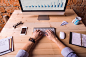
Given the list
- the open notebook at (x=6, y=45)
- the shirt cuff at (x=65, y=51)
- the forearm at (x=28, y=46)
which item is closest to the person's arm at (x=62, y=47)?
the shirt cuff at (x=65, y=51)

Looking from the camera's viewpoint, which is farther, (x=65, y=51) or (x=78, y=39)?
(x=78, y=39)

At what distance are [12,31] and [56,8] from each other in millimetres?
723

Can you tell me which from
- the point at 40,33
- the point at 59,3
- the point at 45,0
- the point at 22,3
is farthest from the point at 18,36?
the point at 59,3

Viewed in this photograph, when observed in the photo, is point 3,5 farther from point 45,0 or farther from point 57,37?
point 57,37

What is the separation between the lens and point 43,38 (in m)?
0.81

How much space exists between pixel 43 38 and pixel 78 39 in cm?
43

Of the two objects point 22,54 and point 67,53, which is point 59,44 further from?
point 22,54

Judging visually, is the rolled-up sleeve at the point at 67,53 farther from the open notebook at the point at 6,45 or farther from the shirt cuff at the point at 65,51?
the open notebook at the point at 6,45

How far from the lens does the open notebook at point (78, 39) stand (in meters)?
0.74

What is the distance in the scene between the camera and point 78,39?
0.77 metres

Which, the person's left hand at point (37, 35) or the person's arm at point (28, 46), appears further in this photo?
the person's left hand at point (37, 35)

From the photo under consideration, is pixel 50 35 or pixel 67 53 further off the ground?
pixel 50 35

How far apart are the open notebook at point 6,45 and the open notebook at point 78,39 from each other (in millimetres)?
706

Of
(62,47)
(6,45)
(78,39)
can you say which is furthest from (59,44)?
(6,45)
